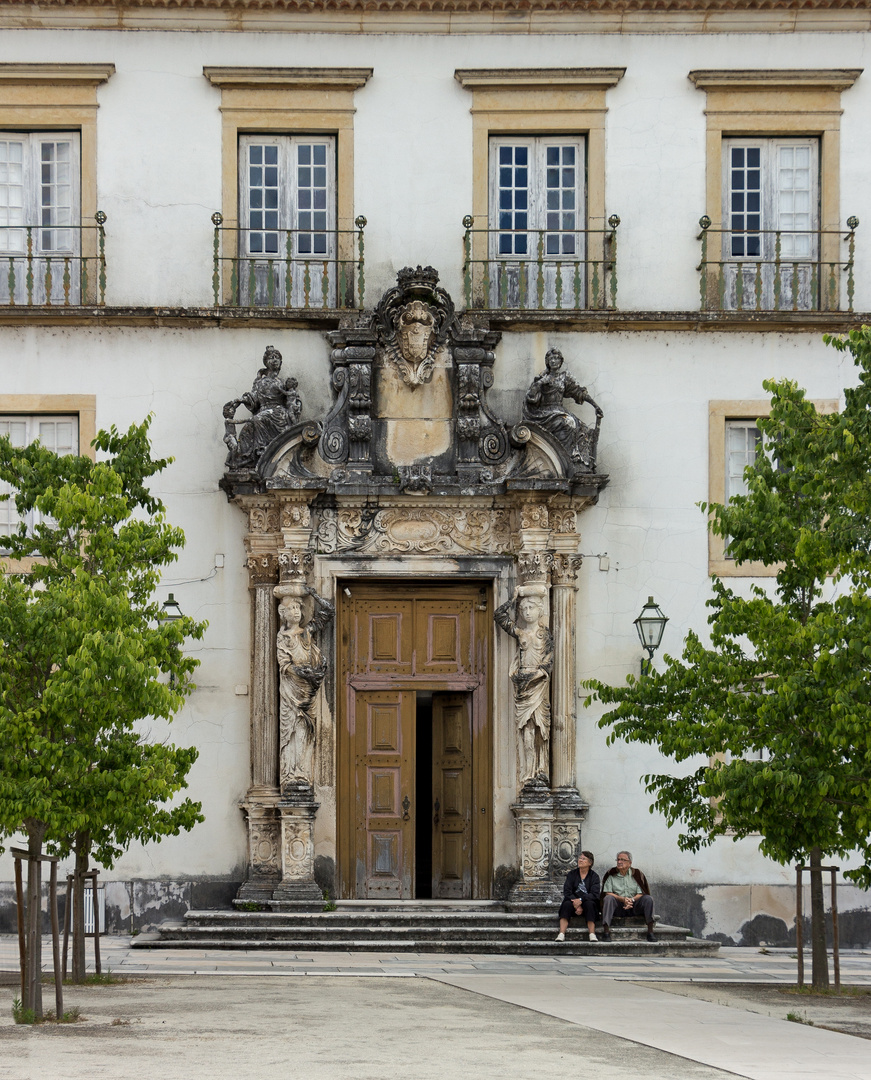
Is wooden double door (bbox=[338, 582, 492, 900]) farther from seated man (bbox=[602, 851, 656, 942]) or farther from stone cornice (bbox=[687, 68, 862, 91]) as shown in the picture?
stone cornice (bbox=[687, 68, 862, 91])

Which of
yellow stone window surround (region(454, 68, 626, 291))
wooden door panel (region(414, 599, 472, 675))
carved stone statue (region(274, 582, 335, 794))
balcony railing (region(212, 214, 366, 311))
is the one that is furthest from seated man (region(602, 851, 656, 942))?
yellow stone window surround (region(454, 68, 626, 291))

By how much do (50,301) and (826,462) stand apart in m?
9.57

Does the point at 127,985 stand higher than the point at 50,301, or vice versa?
the point at 50,301

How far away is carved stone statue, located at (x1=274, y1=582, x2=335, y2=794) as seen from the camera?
18.7 meters

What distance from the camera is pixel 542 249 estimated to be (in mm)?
19875

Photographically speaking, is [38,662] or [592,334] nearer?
[38,662]

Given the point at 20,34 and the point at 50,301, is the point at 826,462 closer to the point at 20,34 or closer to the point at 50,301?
the point at 50,301

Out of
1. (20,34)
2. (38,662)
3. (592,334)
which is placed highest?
(20,34)

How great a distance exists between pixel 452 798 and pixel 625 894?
2.41 metres

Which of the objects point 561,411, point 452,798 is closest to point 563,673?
point 452,798


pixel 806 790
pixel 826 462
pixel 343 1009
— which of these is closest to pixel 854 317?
pixel 826 462

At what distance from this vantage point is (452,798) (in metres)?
19.5

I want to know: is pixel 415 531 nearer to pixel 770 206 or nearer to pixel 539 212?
pixel 539 212

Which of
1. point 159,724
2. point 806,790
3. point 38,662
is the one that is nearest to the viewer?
point 38,662
